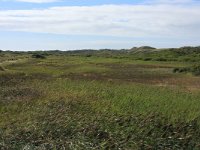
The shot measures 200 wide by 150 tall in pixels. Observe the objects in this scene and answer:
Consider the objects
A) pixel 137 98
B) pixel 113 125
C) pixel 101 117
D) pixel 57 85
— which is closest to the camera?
pixel 113 125

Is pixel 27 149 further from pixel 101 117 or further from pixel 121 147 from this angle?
pixel 101 117

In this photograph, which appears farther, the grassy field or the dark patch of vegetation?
the dark patch of vegetation

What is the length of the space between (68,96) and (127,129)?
8.57 meters

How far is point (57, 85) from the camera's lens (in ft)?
94.4

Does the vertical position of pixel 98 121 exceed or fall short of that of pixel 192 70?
it falls short

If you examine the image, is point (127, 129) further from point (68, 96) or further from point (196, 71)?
point (196, 71)

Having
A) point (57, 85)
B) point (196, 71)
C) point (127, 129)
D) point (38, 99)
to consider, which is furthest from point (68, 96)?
point (196, 71)

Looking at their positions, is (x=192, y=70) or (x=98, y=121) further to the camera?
(x=192, y=70)

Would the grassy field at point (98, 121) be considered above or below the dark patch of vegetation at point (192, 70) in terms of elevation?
below

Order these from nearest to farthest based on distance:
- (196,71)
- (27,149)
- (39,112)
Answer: (27,149) → (39,112) → (196,71)

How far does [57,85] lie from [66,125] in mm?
14362

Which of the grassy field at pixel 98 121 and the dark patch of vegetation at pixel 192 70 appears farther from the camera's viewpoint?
the dark patch of vegetation at pixel 192 70

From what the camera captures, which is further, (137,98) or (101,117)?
(137,98)

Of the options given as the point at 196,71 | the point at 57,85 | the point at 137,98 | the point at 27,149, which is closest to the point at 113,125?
the point at 27,149
